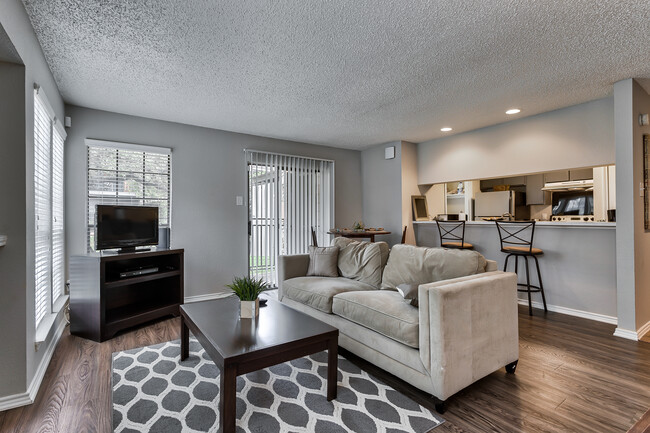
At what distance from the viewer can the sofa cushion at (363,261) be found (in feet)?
10.6

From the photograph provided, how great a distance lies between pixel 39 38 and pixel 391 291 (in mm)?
3286

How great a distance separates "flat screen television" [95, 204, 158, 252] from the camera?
3.17 metres

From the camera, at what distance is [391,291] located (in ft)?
9.15

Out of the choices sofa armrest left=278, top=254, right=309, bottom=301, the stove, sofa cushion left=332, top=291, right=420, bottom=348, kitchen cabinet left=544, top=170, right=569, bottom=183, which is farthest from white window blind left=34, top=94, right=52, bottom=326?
kitchen cabinet left=544, top=170, right=569, bottom=183

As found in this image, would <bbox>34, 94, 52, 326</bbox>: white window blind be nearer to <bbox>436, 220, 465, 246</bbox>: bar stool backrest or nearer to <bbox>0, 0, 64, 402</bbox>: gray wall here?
<bbox>0, 0, 64, 402</bbox>: gray wall

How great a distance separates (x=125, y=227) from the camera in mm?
3365

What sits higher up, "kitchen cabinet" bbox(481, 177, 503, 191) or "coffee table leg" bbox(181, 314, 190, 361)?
"kitchen cabinet" bbox(481, 177, 503, 191)

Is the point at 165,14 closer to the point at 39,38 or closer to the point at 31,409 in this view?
the point at 39,38

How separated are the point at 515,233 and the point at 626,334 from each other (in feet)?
4.74

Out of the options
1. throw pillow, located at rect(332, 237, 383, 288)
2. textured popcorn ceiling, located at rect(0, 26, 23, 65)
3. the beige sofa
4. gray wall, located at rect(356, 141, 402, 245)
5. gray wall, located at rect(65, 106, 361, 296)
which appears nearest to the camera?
textured popcorn ceiling, located at rect(0, 26, 23, 65)

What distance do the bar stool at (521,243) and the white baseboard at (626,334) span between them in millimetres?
736

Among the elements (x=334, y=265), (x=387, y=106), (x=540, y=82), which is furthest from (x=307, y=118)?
(x=540, y=82)

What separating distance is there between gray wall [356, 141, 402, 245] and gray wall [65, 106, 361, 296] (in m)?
1.93

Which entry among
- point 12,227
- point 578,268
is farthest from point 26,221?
point 578,268
